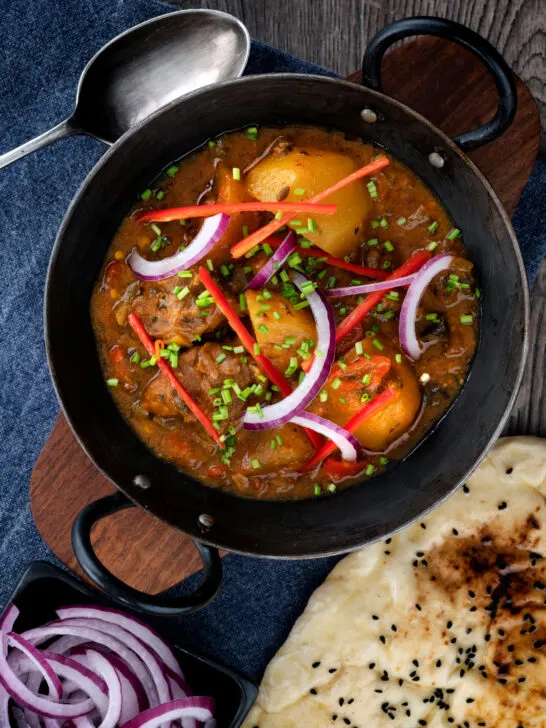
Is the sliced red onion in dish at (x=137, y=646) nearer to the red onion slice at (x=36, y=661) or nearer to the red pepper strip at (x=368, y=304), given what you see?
the red onion slice at (x=36, y=661)

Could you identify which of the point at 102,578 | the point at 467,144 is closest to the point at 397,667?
the point at 102,578

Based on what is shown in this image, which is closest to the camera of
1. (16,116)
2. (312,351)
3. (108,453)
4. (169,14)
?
(312,351)

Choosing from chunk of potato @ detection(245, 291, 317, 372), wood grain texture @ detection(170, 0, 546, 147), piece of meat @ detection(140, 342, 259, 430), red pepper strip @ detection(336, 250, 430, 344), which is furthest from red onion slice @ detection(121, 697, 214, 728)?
wood grain texture @ detection(170, 0, 546, 147)

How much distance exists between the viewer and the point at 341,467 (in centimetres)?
318

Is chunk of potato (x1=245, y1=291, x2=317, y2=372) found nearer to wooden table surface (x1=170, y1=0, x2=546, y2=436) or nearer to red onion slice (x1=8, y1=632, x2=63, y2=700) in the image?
wooden table surface (x1=170, y1=0, x2=546, y2=436)

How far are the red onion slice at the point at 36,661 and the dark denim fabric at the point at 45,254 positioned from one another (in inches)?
12.5

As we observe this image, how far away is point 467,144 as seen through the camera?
291 centimetres

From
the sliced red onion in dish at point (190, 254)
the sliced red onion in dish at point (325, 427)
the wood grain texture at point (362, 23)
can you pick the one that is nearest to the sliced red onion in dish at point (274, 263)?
the sliced red onion in dish at point (190, 254)

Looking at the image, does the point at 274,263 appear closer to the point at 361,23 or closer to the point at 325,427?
the point at 325,427

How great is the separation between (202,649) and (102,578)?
4.10ft

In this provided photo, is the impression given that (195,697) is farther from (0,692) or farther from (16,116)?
(16,116)

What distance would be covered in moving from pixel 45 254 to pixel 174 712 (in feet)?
7.74

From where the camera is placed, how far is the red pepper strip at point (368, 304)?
2.91 metres

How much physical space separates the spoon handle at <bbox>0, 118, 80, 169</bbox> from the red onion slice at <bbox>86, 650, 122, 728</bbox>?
2.43 metres
